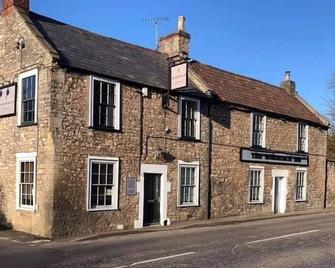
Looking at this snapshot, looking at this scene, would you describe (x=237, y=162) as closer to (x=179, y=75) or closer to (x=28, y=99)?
(x=179, y=75)

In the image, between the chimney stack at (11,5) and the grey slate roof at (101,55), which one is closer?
the grey slate roof at (101,55)

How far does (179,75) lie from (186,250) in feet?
29.2

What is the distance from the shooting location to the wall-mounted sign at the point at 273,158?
24672 mm

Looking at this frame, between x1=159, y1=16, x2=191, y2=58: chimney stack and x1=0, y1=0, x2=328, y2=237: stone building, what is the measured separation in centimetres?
5

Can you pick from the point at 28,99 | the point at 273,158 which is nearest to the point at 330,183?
the point at 273,158

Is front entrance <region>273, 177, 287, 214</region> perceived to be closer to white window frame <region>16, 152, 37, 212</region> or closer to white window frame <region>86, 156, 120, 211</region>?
white window frame <region>86, 156, 120, 211</region>

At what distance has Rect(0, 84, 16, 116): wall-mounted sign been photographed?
18609mm

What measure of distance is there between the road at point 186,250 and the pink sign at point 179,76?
228 inches

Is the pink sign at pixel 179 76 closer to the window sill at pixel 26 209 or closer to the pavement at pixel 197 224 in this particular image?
the pavement at pixel 197 224

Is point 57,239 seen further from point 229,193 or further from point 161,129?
point 229,193

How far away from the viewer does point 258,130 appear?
1011 inches

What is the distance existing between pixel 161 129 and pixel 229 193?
5.37m

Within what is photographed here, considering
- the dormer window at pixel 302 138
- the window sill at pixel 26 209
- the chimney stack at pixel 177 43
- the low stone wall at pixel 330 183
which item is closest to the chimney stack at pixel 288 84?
the dormer window at pixel 302 138

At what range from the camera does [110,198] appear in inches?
725
